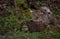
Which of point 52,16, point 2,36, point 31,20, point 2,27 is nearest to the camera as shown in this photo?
point 2,36

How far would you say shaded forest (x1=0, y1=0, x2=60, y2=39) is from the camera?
804cm

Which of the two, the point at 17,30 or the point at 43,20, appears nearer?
the point at 17,30

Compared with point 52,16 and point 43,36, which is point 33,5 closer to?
point 52,16

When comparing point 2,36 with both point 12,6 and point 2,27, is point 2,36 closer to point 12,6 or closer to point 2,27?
point 2,27

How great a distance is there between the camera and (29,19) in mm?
9086

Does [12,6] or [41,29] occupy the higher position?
[12,6]

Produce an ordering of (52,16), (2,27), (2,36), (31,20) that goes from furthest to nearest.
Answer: (52,16) → (31,20) → (2,27) → (2,36)

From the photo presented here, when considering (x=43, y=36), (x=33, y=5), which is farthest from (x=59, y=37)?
(x=33, y=5)

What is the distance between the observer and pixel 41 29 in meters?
8.54

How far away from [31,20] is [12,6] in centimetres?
113

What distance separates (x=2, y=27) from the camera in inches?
328

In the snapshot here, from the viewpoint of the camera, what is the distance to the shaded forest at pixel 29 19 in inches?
316

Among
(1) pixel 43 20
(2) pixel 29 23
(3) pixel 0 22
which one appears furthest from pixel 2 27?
(1) pixel 43 20

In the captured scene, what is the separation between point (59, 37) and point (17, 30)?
1446 millimetres
